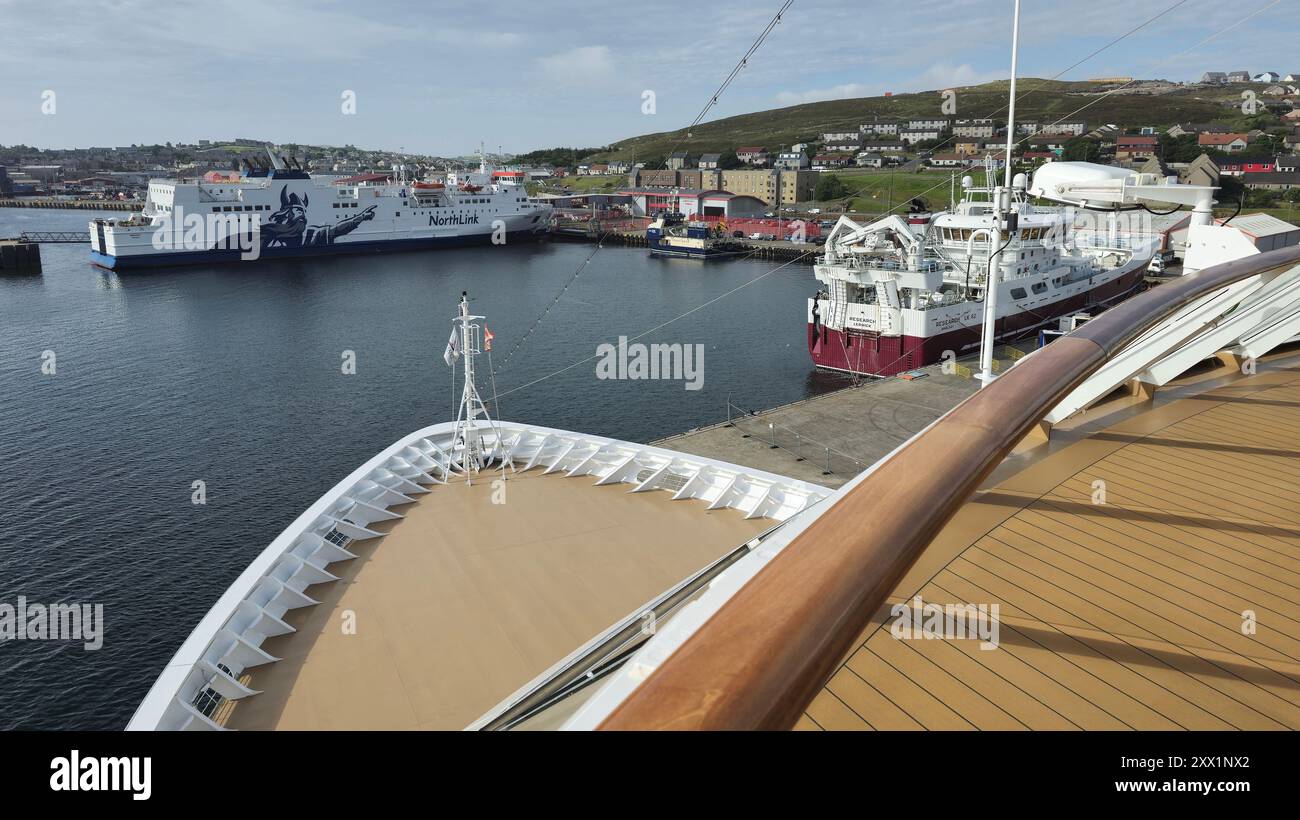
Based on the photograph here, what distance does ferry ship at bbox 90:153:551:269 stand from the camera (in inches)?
2019

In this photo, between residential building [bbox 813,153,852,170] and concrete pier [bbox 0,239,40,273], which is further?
residential building [bbox 813,153,852,170]

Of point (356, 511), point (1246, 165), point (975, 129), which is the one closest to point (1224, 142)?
point (1246, 165)

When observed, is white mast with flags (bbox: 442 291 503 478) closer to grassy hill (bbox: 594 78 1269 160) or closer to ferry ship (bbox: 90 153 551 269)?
ferry ship (bbox: 90 153 551 269)

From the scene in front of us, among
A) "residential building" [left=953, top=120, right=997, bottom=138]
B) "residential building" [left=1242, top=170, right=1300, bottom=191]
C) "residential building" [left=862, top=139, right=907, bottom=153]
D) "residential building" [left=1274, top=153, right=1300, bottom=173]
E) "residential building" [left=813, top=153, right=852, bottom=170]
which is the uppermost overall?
"residential building" [left=862, top=139, right=907, bottom=153]

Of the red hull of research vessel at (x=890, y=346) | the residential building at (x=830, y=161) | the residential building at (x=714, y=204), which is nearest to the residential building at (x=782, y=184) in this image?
the residential building at (x=714, y=204)

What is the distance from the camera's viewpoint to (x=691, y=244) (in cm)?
5981

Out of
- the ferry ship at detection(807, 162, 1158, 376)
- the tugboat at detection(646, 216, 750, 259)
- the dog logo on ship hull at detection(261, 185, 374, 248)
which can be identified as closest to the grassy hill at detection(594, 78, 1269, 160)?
the tugboat at detection(646, 216, 750, 259)

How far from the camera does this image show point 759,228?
68.9 metres

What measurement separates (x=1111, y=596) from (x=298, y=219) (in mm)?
61992

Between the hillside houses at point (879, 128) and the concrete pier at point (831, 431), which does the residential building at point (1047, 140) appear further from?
the concrete pier at point (831, 431)

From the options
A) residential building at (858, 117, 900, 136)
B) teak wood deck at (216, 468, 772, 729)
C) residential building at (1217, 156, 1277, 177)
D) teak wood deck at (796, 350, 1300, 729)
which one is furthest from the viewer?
residential building at (858, 117, 900, 136)

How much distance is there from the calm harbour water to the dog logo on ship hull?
6194 millimetres

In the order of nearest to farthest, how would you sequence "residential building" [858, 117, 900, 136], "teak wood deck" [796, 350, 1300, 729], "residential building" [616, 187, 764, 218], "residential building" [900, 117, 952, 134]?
"teak wood deck" [796, 350, 1300, 729] → "residential building" [616, 187, 764, 218] → "residential building" [900, 117, 952, 134] → "residential building" [858, 117, 900, 136]

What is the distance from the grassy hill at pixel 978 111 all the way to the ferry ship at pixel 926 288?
210ft
